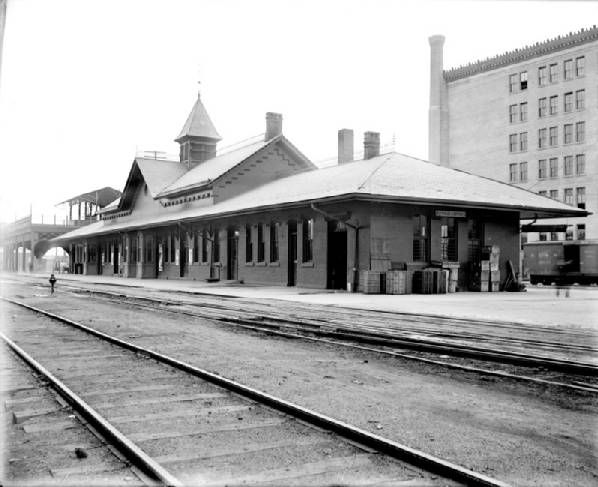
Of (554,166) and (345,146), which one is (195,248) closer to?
(345,146)

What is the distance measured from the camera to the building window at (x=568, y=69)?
5253 cm

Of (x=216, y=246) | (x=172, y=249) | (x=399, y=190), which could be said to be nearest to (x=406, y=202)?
(x=399, y=190)

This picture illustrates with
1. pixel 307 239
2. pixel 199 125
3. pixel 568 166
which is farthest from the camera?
pixel 568 166

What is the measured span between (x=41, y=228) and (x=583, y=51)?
51587mm

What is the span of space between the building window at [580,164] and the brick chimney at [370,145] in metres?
29.3

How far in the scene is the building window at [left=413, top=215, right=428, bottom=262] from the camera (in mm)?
24000

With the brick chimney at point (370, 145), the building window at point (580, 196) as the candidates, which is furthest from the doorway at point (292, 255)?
the building window at point (580, 196)

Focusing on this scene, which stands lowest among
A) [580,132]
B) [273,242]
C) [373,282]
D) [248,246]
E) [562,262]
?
[373,282]

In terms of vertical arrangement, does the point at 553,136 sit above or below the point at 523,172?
above

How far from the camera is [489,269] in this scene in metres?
25.1

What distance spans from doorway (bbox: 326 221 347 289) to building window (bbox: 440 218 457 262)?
12.5ft

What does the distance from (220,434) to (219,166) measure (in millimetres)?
35284

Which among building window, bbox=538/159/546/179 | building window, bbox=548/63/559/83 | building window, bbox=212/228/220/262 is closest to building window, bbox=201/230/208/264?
building window, bbox=212/228/220/262

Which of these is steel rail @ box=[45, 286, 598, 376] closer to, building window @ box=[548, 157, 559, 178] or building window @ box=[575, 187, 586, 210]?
building window @ box=[575, 187, 586, 210]
